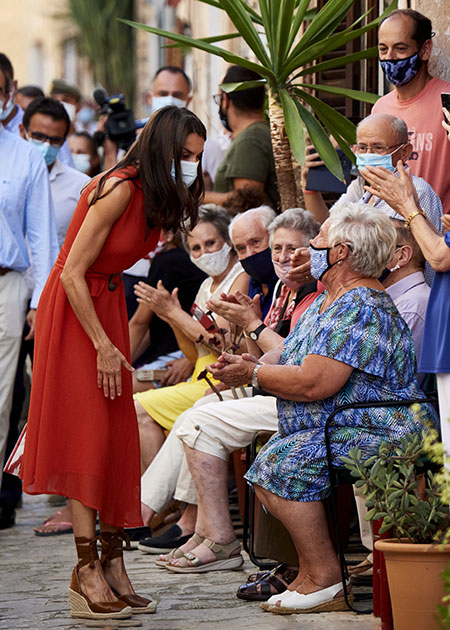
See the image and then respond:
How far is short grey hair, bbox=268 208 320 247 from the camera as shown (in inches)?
231

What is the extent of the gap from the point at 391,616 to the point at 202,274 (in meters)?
3.68

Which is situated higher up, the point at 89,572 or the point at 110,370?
the point at 110,370

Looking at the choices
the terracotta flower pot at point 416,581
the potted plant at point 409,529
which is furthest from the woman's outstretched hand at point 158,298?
the terracotta flower pot at point 416,581

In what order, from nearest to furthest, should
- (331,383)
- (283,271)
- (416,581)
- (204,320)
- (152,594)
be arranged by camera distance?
(416,581)
(331,383)
(152,594)
(283,271)
(204,320)

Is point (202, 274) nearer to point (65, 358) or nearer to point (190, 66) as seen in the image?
point (65, 358)

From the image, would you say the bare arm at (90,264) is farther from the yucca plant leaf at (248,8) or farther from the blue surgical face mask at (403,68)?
the yucca plant leaf at (248,8)

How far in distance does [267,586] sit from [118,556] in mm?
670

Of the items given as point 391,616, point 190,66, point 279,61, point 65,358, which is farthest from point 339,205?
point 190,66

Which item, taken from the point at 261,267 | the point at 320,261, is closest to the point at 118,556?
the point at 320,261

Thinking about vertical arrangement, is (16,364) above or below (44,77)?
below

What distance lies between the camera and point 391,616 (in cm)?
411

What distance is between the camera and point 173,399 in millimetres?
6680

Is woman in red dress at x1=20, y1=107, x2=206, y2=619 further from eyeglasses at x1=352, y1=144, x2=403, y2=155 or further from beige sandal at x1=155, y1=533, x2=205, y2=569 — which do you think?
beige sandal at x1=155, y1=533, x2=205, y2=569

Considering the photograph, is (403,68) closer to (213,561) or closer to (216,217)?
(216,217)
